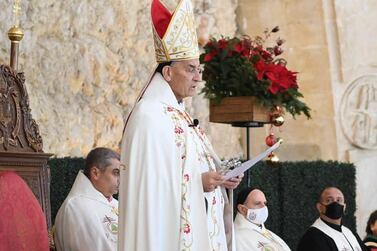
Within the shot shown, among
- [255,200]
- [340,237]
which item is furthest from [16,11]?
[340,237]

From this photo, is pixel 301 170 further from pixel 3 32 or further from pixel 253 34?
pixel 3 32

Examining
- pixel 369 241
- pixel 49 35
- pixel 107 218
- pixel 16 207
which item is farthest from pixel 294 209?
pixel 16 207

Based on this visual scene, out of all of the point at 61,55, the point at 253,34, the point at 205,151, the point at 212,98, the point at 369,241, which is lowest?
the point at 369,241

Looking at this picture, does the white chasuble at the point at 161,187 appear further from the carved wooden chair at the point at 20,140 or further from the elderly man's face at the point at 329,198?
the elderly man's face at the point at 329,198

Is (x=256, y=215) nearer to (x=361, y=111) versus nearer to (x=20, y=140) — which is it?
(x=20, y=140)

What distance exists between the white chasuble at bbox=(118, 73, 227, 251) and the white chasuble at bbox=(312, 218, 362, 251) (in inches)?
127

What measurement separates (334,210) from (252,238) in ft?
3.41

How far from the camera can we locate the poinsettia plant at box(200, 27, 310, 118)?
26.6 ft

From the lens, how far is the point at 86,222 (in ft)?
20.9

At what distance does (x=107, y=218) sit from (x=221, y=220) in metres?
1.70

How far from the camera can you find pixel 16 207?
219 inches

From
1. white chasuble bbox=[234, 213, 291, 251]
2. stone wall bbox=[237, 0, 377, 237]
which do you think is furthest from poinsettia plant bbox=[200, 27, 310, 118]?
stone wall bbox=[237, 0, 377, 237]

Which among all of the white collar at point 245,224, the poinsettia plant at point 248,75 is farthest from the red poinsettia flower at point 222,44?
the white collar at point 245,224

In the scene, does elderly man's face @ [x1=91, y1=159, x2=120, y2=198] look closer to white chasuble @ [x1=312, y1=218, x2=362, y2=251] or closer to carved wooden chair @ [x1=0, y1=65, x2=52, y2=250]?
carved wooden chair @ [x1=0, y1=65, x2=52, y2=250]
